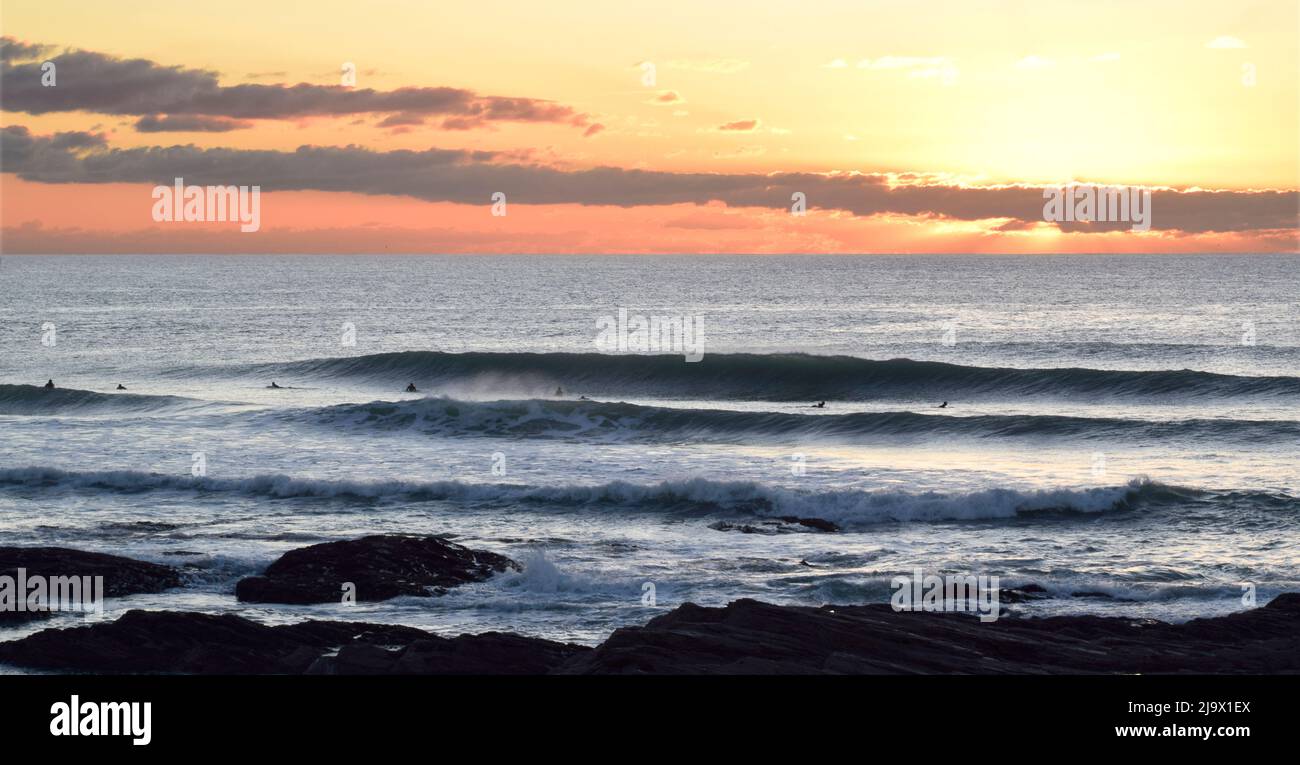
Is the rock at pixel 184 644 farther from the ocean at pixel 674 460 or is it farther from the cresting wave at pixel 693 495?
the cresting wave at pixel 693 495

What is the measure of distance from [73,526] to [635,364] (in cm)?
3323

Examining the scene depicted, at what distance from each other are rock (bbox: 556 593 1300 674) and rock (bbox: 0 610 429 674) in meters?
3.41

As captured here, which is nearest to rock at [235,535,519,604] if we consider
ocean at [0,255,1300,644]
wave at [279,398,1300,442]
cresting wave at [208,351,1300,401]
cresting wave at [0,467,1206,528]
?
ocean at [0,255,1300,644]

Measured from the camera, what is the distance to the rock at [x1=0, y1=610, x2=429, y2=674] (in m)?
12.3

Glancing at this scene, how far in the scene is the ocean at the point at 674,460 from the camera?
1816 cm

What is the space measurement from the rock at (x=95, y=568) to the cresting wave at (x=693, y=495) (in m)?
8.50

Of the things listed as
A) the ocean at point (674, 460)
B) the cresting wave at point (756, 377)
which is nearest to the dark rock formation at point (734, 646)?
the ocean at point (674, 460)

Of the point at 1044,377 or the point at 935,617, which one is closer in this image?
the point at 935,617

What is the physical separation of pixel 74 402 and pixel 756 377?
27293mm

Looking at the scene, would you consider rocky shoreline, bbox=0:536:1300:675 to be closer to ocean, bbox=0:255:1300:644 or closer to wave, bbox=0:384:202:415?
ocean, bbox=0:255:1300:644
